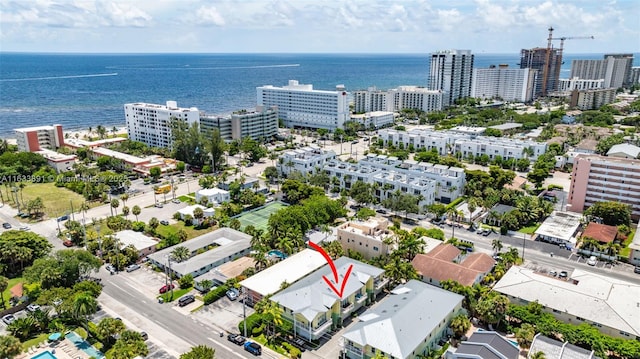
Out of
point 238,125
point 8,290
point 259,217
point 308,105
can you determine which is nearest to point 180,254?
point 8,290

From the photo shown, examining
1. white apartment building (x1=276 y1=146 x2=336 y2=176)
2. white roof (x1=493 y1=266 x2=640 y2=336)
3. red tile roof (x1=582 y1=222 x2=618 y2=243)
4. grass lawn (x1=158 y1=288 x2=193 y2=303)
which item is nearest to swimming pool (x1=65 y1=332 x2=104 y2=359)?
grass lawn (x1=158 y1=288 x2=193 y2=303)

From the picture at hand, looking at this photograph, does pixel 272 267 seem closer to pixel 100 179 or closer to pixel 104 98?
pixel 100 179

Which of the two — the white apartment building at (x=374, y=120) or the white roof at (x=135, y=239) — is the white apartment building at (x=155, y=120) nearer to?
the white roof at (x=135, y=239)

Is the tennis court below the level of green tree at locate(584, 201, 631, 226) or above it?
below

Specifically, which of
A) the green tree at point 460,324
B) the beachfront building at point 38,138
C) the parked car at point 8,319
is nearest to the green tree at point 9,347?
the parked car at point 8,319

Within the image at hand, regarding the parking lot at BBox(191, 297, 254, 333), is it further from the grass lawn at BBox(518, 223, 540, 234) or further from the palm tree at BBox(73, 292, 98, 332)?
the grass lawn at BBox(518, 223, 540, 234)

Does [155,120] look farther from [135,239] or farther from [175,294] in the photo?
[175,294]

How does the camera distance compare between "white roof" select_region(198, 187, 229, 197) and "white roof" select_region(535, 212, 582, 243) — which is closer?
"white roof" select_region(535, 212, 582, 243)

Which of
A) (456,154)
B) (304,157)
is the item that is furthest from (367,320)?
(456,154)
